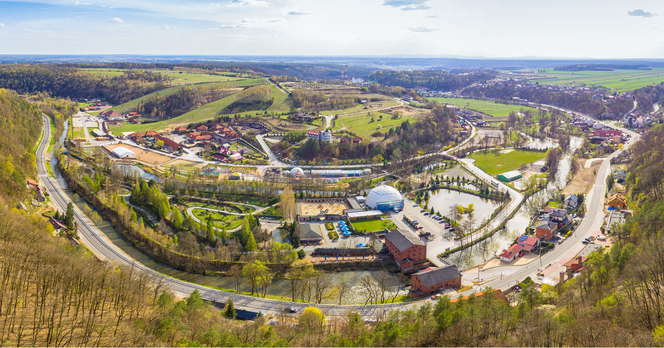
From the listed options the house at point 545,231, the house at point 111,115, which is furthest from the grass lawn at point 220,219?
the house at point 111,115

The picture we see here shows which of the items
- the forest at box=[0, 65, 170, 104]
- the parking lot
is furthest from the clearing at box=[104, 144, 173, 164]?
the forest at box=[0, 65, 170, 104]

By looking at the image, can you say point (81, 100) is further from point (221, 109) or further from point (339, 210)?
point (339, 210)

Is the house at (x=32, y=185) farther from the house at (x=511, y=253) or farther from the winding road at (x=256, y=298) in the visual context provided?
the house at (x=511, y=253)

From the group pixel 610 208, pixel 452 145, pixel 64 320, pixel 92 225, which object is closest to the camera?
pixel 64 320

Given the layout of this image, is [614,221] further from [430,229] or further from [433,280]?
[433,280]

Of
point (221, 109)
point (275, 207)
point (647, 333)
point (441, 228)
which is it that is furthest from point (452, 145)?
point (647, 333)

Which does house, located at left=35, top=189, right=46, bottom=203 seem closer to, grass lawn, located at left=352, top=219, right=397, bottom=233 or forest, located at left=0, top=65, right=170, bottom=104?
grass lawn, located at left=352, top=219, right=397, bottom=233
